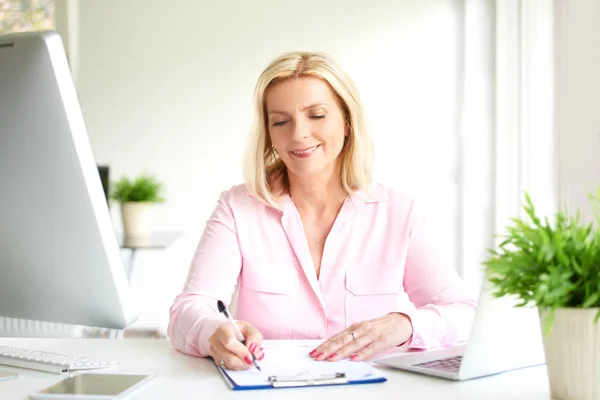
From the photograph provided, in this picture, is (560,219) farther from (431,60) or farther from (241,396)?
(431,60)

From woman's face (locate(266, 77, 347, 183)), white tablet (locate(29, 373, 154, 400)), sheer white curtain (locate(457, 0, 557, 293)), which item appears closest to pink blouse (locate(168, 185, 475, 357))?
woman's face (locate(266, 77, 347, 183))

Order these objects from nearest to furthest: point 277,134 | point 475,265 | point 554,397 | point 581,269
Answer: point 581,269 → point 554,397 → point 277,134 → point 475,265

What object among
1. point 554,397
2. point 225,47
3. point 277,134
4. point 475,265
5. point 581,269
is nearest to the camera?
point 581,269

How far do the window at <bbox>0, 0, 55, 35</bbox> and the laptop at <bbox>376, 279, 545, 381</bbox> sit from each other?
5231mm

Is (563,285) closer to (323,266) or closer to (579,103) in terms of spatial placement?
(323,266)

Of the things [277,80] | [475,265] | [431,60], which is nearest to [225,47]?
[431,60]

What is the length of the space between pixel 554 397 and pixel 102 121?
4795mm

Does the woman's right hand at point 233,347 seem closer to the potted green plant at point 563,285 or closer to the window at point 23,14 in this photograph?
the potted green plant at point 563,285

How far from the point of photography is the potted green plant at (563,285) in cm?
99

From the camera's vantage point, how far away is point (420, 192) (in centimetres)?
535

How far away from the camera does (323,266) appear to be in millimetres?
1977

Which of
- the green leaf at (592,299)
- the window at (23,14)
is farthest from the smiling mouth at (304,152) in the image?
the window at (23,14)

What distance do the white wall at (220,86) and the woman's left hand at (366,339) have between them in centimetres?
383

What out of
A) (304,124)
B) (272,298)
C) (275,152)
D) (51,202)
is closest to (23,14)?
(275,152)
